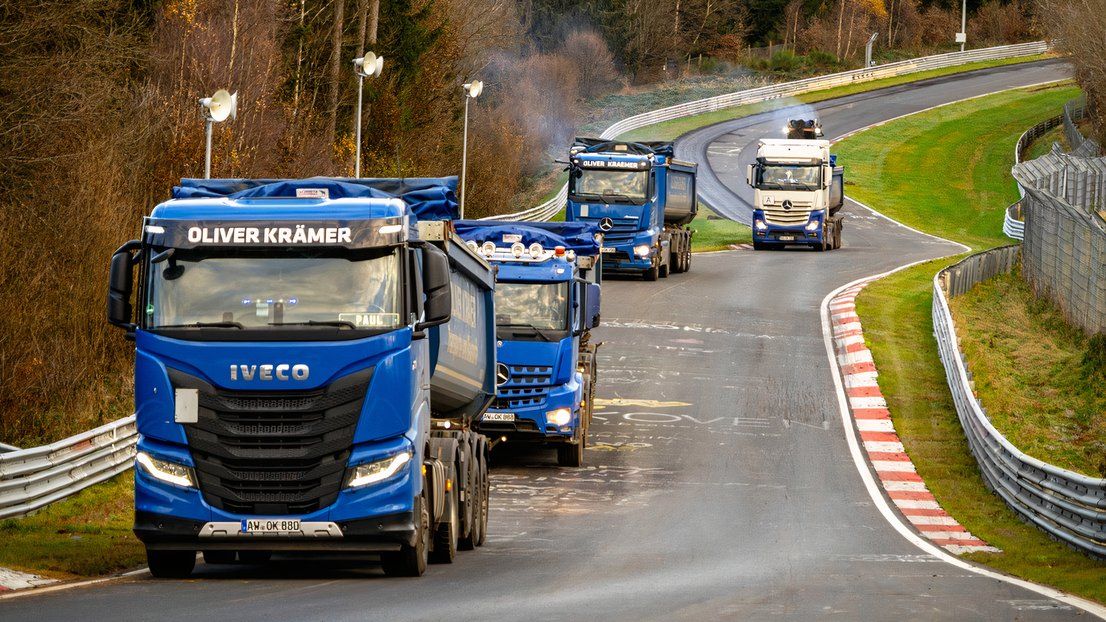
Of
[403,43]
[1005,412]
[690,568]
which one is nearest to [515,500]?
[690,568]

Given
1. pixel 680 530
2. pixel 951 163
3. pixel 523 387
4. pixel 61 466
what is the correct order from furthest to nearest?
pixel 951 163 → pixel 523 387 → pixel 61 466 → pixel 680 530

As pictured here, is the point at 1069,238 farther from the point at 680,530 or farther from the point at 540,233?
the point at 680,530

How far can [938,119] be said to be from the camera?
8856 centimetres

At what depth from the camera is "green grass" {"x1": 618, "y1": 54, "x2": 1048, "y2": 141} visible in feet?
271

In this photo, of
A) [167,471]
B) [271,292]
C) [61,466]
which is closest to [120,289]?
[271,292]

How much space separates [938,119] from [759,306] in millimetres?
55068

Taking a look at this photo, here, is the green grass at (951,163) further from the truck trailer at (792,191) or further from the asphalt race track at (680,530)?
the asphalt race track at (680,530)

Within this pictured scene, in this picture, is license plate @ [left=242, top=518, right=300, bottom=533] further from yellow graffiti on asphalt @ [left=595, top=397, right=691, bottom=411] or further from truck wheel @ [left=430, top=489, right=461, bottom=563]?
yellow graffiti on asphalt @ [left=595, top=397, right=691, bottom=411]

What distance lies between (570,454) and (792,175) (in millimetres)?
28570

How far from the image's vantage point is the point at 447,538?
13586mm

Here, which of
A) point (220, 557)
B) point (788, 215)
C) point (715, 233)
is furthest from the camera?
point (715, 233)

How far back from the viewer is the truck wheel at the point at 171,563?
12.2m

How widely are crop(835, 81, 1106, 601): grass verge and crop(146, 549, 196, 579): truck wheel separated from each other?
7689 mm

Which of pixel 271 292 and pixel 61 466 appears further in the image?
pixel 61 466
